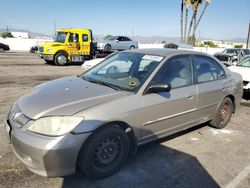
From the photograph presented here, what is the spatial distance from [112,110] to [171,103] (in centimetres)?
109

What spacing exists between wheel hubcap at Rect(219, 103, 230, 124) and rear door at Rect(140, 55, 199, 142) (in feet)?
3.16

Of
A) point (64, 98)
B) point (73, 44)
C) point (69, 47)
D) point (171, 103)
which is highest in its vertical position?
point (73, 44)

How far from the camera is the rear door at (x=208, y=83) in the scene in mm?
4184

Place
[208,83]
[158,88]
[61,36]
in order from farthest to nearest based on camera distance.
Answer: [61,36]
[208,83]
[158,88]

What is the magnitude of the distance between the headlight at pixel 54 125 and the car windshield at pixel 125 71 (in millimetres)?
961

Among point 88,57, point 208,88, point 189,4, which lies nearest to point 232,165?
point 208,88

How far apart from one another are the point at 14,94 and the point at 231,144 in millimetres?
5887

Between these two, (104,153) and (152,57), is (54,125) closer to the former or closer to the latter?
(104,153)

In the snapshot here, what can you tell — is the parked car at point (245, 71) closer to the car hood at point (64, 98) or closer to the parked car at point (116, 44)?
the car hood at point (64, 98)

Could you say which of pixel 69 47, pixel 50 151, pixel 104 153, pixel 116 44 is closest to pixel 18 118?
pixel 50 151

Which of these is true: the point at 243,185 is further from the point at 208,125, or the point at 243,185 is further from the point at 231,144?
the point at 208,125

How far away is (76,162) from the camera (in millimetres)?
2738

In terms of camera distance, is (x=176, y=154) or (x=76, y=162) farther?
(x=176, y=154)

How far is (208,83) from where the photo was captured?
4.34 meters
